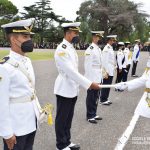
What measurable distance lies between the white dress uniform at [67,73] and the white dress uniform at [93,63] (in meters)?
2.02

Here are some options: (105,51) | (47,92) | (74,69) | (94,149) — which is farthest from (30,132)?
(47,92)

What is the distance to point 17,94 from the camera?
11.0 ft

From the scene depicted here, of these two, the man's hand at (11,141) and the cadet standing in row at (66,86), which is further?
the cadet standing in row at (66,86)

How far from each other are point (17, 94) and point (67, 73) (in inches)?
68.5

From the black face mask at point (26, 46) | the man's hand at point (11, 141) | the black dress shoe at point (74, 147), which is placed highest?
the black face mask at point (26, 46)

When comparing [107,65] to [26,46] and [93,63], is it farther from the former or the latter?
[26,46]

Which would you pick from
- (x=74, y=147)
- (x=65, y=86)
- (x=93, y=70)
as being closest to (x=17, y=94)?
(x=65, y=86)

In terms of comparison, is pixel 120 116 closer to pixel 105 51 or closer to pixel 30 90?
pixel 105 51

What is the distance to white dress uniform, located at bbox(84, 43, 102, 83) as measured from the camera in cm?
726

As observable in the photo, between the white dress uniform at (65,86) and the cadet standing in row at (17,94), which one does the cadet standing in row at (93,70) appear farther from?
the cadet standing in row at (17,94)

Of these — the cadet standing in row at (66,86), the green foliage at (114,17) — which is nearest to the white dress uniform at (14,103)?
the cadet standing in row at (66,86)

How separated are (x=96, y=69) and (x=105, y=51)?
6.04 feet

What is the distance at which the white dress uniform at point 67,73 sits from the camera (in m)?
4.98

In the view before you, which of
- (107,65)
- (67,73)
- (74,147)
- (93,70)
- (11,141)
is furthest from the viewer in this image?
(107,65)
